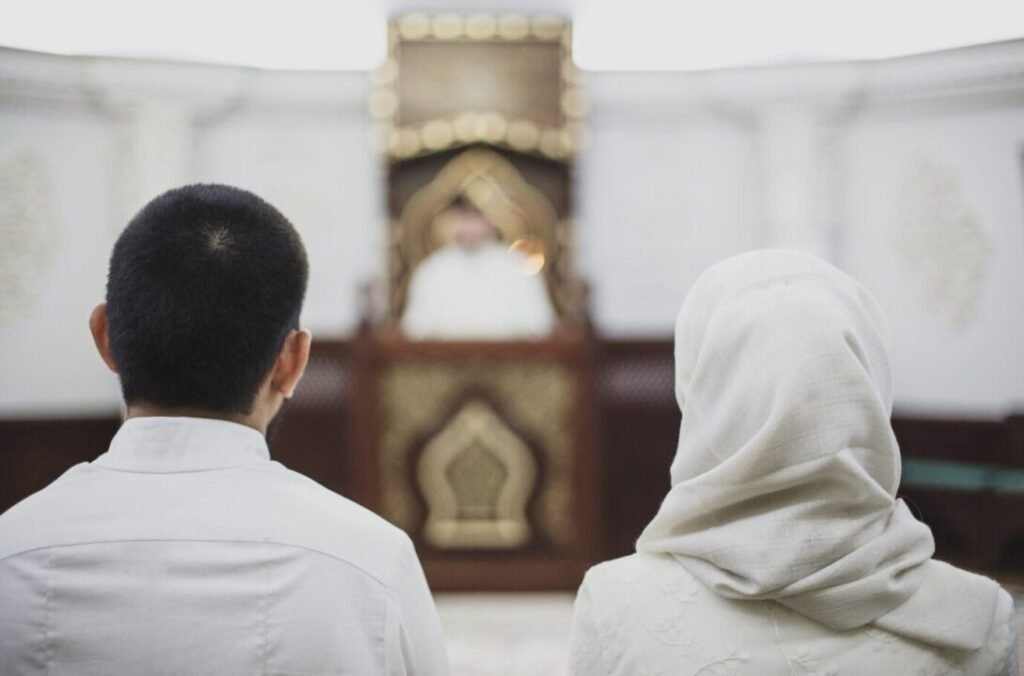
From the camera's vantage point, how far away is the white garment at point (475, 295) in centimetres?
520

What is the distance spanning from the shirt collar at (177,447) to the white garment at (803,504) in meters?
0.41

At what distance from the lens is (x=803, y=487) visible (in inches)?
33.2

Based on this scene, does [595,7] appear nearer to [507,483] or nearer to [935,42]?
[935,42]

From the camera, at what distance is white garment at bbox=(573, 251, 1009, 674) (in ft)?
2.70

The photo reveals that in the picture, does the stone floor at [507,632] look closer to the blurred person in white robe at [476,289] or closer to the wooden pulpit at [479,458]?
the wooden pulpit at [479,458]

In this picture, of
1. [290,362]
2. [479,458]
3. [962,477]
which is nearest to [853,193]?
[962,477]

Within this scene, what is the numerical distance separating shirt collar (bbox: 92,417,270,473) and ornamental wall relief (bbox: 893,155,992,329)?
4.98 m

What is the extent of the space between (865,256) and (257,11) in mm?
3974

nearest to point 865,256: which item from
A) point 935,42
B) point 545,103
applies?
point 935,42

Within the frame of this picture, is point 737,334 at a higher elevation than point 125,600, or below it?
higher

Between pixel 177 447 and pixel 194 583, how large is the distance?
0.13 meters

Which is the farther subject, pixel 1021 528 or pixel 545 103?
pixel 545 103

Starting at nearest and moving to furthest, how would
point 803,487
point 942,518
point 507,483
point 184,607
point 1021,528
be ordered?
point 184,607 < point 803,487 < point 507,483 < point 1021,528 < point 942,518

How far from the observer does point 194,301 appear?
2.75 feet
